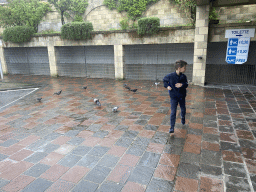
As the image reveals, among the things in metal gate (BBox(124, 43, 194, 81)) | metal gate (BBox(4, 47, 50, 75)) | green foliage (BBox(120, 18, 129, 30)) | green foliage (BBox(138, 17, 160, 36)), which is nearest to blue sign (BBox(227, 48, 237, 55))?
metal gate (BBox(124, 43, 194, 81))

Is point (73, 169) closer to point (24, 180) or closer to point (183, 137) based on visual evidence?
point (24, 180)

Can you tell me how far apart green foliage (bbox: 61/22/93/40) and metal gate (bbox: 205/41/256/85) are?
292 inches

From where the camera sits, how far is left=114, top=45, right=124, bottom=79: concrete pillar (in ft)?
38.4

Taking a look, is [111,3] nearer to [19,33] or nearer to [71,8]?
[71,8]

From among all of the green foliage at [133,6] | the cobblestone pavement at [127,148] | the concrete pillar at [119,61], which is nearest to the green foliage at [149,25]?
→ the concrete pillar at [119,61]

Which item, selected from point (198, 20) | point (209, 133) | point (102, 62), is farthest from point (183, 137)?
point (102, 62)

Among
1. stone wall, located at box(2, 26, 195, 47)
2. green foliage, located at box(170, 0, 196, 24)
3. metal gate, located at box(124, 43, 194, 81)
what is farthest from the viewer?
metal gate, located at box(124, 43, 194, 81)

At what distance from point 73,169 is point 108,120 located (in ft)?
7.55

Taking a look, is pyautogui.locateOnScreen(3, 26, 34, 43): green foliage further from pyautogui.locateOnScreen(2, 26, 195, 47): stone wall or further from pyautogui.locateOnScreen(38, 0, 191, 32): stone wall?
pyautogui.locateOnScreen(38, 0, 191, 32): stone wall

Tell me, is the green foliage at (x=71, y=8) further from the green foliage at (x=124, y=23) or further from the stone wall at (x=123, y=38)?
the green foliage at (x=124, y=23)

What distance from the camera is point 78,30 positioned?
11961 millimetres

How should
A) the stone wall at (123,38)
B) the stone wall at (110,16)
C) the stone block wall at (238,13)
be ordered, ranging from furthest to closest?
the stone wall at (110,16) < the stone block wall at (238,13) < the stone wall at (123,38)

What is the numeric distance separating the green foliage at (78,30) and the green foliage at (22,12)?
4539mm

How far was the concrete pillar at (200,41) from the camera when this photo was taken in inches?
352
